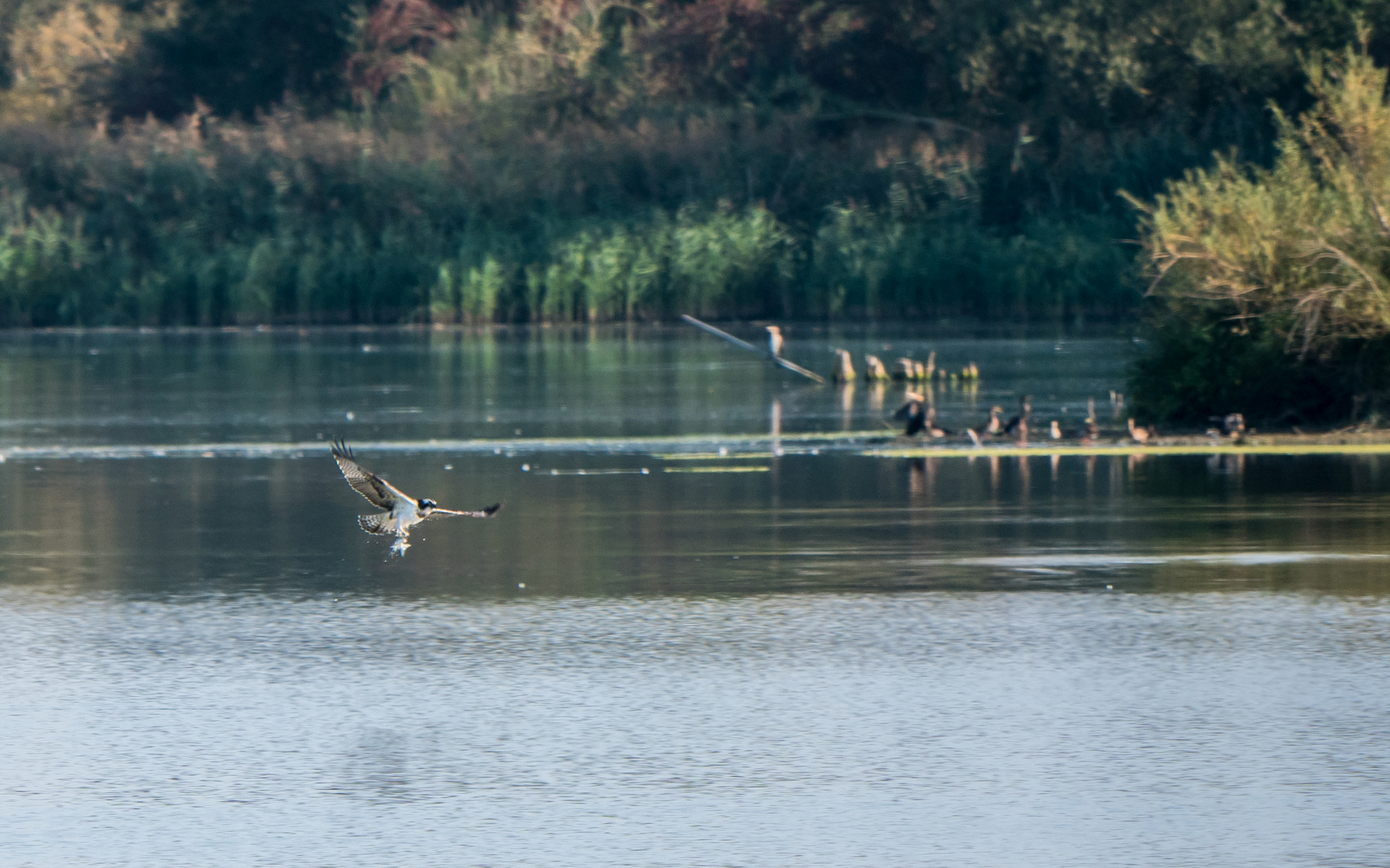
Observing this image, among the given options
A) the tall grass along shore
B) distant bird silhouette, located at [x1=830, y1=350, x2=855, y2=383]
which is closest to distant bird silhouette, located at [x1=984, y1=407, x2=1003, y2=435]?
distant bird silhouette, located at [x1=830, y1=350, x2=855, y2=383]

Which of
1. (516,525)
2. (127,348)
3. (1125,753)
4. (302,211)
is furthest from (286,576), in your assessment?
(302,211)

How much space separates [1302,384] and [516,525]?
1019cm

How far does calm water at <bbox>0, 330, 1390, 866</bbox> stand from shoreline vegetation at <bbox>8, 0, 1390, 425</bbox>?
1060 inches

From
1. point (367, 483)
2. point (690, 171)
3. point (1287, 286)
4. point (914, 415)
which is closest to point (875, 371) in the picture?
point (914, 415)

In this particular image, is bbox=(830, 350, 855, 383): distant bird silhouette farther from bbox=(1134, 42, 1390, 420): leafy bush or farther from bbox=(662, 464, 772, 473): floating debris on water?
bbox=(662, 464, 772, 473): floating debris on water

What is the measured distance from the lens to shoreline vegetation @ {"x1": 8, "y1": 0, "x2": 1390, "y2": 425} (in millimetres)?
50625

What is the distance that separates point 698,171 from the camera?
56.0 meters

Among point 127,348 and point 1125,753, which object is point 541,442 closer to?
point 1125,753

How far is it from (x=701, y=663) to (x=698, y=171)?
44646 mm

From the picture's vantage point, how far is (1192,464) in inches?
853

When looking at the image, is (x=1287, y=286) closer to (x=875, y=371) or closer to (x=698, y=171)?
(x=875, y=371)

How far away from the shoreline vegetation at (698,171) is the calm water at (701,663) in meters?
26.9

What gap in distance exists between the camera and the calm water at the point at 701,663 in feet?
29.8

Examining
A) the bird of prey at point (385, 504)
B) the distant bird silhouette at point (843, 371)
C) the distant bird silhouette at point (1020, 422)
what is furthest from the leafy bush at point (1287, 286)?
the bird of prey at point (385, 504)
